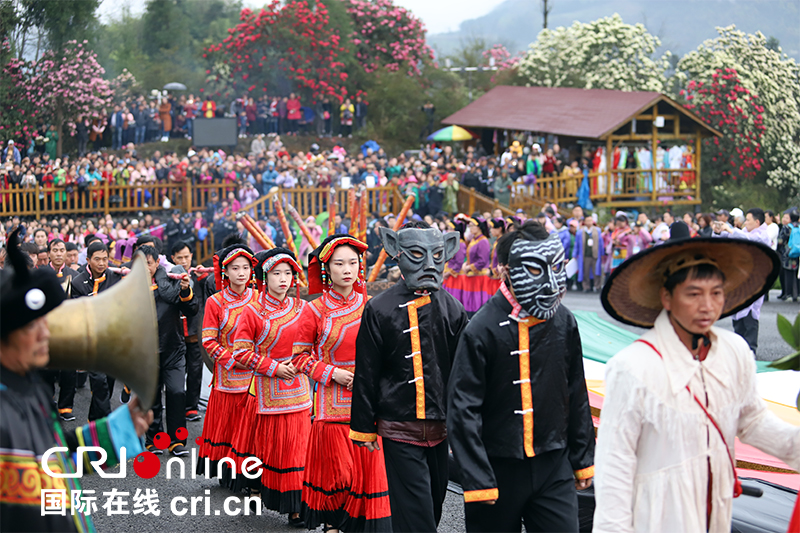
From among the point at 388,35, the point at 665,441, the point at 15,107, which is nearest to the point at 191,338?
the point at 665,441

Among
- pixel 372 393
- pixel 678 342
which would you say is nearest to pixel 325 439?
pixel 372 393

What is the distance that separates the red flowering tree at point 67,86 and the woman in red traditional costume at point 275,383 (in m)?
14.8

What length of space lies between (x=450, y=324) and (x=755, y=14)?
177375 millimetres

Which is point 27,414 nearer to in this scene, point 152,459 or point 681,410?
point 681,410

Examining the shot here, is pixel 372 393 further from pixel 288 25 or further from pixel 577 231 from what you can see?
pixel 288 25

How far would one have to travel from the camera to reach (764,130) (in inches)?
1088

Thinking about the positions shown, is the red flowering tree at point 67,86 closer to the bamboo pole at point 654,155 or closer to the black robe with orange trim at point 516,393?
the bamboo pole at point 654,155

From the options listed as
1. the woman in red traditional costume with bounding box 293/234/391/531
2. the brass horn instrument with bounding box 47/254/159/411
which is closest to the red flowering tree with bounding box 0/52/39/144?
the woman in red traditional costume with bounding box 293/234/391/531

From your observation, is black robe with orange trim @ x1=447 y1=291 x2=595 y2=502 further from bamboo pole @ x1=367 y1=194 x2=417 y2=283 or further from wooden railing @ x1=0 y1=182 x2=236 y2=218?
wooden railing @ x1=0 y1=182 x2=236 y2=218

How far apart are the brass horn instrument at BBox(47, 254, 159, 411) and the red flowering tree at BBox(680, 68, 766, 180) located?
90.3ft

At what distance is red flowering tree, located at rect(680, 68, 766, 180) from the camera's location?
27.8 metres

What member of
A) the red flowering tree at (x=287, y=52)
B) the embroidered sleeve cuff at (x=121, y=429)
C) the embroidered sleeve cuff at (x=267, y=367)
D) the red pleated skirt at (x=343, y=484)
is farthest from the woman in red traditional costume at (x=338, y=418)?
the red flowering tree at (x=287, y=52)

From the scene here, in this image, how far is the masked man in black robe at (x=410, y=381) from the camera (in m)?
4.90

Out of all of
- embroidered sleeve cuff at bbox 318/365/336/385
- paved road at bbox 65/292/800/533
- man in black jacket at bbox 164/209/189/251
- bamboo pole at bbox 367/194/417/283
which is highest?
bamboo pole at bbox 367/194/417/283
